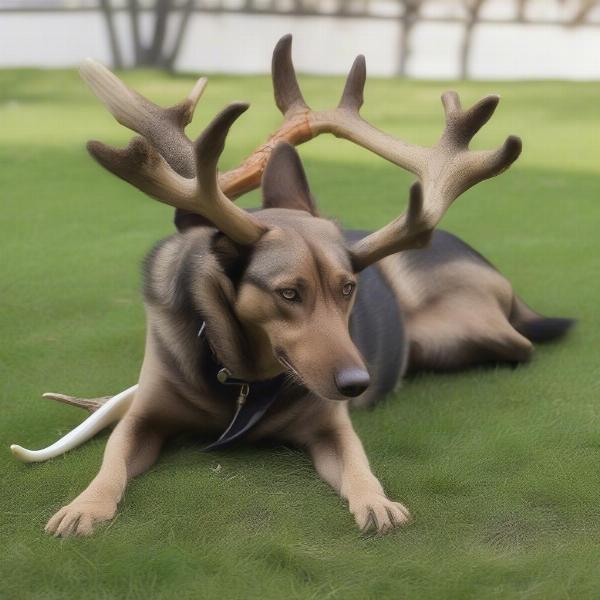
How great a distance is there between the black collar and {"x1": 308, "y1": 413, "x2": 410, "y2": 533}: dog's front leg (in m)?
0.22

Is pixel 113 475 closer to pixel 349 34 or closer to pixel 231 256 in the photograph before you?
pixel 231 256

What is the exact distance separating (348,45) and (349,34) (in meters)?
0.19

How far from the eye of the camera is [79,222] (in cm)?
709

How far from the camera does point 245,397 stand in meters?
3.28

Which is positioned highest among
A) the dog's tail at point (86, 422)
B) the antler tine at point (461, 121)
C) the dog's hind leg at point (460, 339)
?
the antler tine at point (461, 121)

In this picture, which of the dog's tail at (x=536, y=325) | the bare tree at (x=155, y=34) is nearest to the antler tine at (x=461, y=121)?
the dog's tail at (x=536, y=325)

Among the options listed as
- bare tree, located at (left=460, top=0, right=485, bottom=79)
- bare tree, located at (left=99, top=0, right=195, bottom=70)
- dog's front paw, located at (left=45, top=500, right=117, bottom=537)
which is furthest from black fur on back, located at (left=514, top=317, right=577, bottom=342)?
bare tree, located at (left=99, top=0, right=195, bottom=70)

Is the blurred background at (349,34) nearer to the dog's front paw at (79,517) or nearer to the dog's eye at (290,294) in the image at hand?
the dog's eye at (290,294)

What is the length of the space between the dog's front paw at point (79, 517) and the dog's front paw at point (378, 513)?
65 cm

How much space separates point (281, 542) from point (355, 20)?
679 inches

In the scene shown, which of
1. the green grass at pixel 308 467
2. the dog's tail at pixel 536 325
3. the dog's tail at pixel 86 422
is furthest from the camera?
the dog's tail at pixel 536 325

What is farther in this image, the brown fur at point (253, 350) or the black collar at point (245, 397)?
Result: the black collar at point (245, 397)

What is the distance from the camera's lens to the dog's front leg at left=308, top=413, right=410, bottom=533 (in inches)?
111

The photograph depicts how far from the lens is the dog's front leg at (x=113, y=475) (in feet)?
9.00
